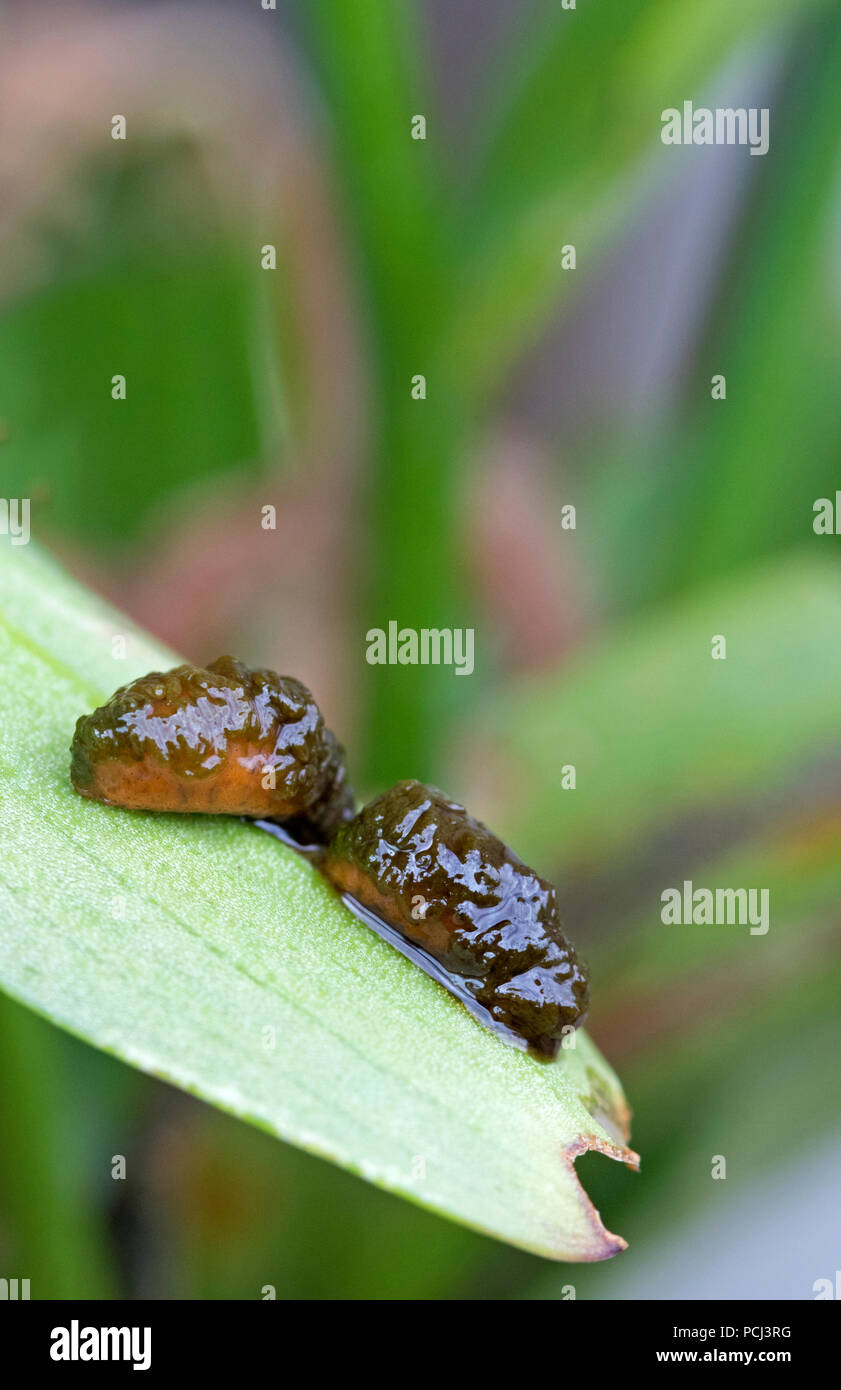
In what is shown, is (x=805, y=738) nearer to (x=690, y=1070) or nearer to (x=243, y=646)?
(x=690, y=1070)

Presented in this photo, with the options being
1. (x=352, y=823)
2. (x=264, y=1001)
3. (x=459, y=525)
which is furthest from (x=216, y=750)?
(x=459, y=525)

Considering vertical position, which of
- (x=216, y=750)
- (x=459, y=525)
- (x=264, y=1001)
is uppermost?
(x=459, y=525)

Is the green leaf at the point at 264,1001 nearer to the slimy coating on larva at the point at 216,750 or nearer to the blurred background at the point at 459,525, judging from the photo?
the slimy coating on larva at the point at 216,750

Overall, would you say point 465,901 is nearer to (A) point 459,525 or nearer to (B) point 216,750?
(B) point 216,750

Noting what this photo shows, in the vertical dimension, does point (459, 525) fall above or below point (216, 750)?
above

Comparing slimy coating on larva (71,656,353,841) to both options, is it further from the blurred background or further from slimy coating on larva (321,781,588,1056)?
the blurred background

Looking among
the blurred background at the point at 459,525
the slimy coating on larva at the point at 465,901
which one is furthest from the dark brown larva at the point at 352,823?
the blurred background at the point at 459,525

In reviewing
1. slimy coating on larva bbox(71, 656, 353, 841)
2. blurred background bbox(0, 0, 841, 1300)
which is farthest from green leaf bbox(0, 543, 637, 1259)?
blurred background bbox(0, 0, 841, 1300)
